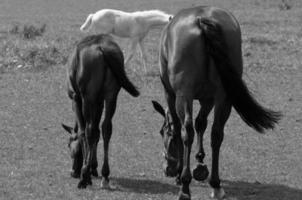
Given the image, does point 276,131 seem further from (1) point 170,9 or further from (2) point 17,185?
(1) point 170,9

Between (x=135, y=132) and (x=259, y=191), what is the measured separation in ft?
12.2


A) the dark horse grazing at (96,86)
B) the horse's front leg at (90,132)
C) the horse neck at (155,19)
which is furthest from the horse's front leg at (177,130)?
the horse neck at (155,19)

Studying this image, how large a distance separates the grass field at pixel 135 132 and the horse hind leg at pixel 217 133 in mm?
210

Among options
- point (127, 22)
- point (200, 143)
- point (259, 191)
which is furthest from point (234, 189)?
point (127, 22)

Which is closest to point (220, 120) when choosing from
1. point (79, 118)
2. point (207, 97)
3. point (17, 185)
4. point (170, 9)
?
point (207, 97)

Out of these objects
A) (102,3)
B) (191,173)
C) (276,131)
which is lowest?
(102,3)

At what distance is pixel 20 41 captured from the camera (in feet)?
70.6

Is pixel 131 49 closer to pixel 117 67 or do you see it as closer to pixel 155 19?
pixel 155 19

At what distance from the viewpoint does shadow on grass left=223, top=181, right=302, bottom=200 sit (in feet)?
26.4

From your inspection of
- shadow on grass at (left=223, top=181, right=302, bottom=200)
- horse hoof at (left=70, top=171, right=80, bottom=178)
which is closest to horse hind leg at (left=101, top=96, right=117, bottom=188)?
horse hoof at (left=70, top=171, right=80, bottom=178)

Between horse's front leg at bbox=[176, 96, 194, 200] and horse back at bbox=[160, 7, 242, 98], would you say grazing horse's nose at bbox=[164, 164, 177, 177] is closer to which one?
horse's front leg at bbox=[176, 96, 194, 200]

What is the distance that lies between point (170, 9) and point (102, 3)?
493cm

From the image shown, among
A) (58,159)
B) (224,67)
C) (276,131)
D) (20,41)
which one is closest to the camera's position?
(224,67)

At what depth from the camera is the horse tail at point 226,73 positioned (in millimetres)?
7457
